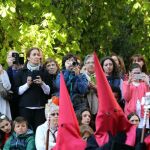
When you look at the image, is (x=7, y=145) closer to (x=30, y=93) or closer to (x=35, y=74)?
(x=30, y=93)

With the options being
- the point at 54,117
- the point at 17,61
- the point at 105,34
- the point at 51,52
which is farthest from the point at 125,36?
the point at 54,117

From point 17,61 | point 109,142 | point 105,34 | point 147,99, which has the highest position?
point 105,34

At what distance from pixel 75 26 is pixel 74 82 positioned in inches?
227

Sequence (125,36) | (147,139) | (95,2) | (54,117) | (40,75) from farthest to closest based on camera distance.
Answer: (125,36)
(95,2)
(40,75)
(54,117)
(147,139)

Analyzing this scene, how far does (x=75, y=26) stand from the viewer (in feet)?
47.2

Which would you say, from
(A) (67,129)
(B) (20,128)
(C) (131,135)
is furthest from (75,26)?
(C) (131,135)

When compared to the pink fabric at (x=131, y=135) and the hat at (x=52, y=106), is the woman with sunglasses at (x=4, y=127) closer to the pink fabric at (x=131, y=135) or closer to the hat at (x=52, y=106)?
the hat at (x=52, y=106)

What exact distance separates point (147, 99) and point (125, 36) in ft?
41.0

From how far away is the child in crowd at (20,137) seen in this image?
26.8 ft

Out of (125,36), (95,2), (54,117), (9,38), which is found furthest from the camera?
(125,36)

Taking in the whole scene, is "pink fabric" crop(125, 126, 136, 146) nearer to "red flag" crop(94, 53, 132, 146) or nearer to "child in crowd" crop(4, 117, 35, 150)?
"red flag" crop(94, 53, 132, 146)

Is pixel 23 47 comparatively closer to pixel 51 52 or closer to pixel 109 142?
pixel 51 52

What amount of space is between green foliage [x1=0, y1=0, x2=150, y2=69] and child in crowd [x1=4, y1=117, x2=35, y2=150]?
3679 millimetres

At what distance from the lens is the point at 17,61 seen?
9172 millimetres
